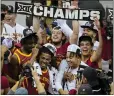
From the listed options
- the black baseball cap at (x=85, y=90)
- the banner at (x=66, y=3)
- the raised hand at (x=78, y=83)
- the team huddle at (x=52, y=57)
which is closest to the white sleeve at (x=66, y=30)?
the team huddle at (x=52, y=57)

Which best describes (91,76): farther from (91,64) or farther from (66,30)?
(66,30)

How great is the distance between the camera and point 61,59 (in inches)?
242

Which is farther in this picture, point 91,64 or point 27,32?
point 27,32

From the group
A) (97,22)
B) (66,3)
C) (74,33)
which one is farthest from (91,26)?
(66,3)

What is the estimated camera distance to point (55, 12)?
252 inches

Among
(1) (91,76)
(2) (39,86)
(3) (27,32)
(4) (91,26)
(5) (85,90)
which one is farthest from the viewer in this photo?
(4) (91,26)

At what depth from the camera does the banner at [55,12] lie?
6.34 metres

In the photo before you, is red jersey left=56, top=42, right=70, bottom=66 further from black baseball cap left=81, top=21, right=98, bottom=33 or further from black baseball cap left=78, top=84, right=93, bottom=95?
black baseball cap left=78, top=84, right=93, bottom=95

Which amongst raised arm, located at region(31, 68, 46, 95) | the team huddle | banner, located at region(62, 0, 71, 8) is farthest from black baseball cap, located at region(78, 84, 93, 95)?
banner, located at region(62, 0, 71, 8)

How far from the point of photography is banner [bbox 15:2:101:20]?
20.8ft

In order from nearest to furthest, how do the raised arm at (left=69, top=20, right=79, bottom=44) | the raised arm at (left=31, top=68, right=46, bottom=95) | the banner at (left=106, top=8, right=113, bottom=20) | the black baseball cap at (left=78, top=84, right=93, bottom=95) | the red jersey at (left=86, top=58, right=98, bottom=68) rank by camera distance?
the black baseball cap at (left=78, top=84, right=93, bottom=95), the raised arm at (left=31, top=68, right=46, bottom=95), the red jersey at (left=86, top=58, right=98, bottom=68), the raised arm at (left=69, top=20, right=79, bottom=44), the banner at (left=106, top=8, right=113, bottom=20)

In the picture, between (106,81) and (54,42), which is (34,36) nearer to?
(54,42)

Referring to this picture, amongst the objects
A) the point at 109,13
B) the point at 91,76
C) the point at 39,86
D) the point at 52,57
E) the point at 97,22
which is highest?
the point at 109,13

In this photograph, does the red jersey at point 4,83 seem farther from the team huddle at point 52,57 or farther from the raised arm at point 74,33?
the raised arm at point 74,33
